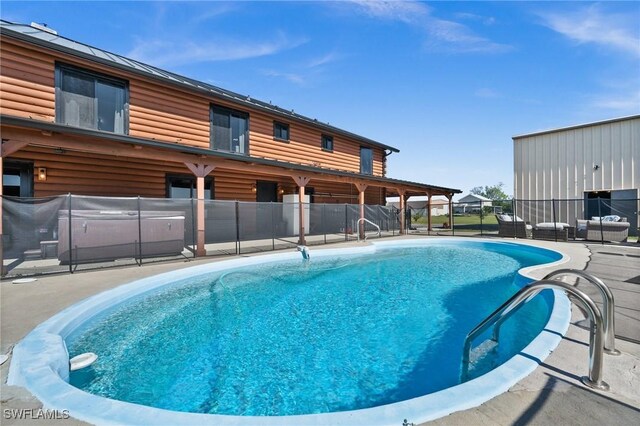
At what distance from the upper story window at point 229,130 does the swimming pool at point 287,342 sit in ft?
22.2

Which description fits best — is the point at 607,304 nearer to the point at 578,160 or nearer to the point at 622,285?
the point at 622,285

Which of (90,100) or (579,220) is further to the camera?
(579,220)

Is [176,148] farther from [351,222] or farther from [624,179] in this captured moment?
[624,179]

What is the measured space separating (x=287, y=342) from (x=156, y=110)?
33.2ft

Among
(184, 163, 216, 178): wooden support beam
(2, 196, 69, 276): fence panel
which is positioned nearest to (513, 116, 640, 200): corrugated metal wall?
(184, 163, 216, 178): wooden support beam

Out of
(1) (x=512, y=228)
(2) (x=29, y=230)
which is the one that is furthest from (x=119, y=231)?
(1) (x=512, y=228)

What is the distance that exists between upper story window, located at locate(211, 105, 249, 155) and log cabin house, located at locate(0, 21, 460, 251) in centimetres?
4

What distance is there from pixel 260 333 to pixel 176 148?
6346 mm

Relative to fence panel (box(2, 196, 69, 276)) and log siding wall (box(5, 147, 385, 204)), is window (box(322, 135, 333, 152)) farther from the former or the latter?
fence panel (box(2, 196, 69, 276))

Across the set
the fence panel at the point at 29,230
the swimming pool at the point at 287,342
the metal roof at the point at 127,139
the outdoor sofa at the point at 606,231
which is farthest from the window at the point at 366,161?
the fence panel at the point at 29,230

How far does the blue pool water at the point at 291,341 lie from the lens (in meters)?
2.87

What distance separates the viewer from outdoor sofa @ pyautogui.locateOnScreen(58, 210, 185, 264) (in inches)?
276

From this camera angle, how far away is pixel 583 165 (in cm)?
1655

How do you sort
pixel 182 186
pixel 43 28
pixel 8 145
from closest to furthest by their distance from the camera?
pixel 8 145 < pixel 43 28 < pixel 182 186
